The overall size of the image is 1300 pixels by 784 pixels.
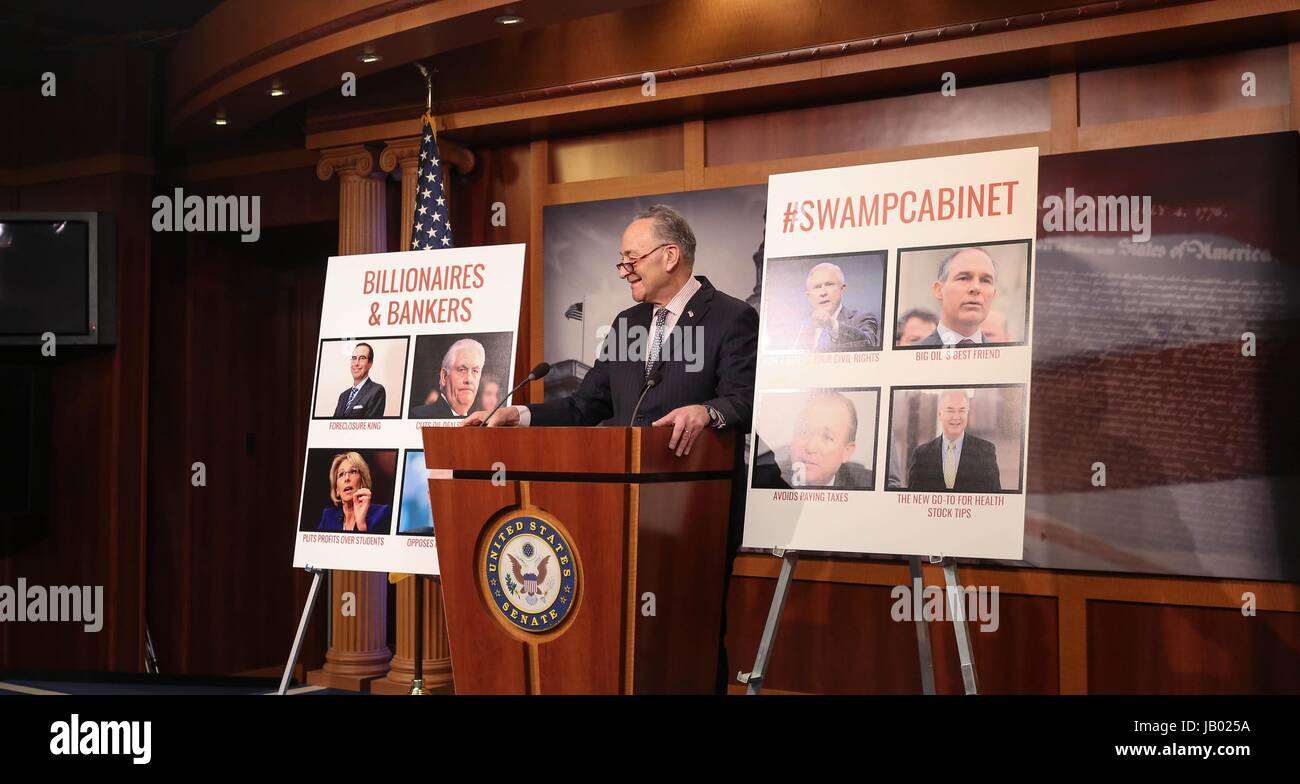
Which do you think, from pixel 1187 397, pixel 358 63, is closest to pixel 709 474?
pixel 1187 397

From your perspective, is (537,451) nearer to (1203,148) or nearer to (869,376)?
(869,376)

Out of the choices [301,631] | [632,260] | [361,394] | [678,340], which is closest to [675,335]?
[678,340]

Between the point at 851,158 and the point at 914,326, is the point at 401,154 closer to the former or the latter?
the point at 851,158

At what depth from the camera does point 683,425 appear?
2752mm

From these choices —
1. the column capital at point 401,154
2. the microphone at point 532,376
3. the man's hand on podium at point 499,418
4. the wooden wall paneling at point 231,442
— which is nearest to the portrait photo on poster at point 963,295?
the microphone at point 532,376

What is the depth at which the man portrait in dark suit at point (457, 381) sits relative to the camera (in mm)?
3770

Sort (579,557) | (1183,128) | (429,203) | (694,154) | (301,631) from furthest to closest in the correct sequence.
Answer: (429,203) < (694,154) < (1183,128) < (301,631) < (579,557)

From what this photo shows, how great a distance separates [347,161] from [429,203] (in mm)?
718

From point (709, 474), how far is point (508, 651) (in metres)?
0.66

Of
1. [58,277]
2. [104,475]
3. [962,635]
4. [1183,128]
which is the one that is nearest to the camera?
[962,635]

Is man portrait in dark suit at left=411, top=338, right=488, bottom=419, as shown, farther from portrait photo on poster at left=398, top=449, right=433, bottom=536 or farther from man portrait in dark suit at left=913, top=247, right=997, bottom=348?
man portrait in dark suit at left=913, top=247, right=997, bottom=348

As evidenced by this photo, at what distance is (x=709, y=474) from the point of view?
2.95 metres

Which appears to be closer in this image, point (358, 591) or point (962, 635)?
point (962, 635)

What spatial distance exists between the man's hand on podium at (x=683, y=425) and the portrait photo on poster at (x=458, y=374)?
1072mm
